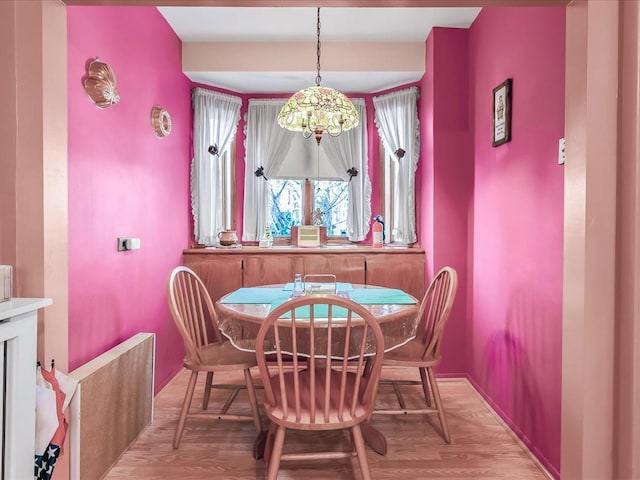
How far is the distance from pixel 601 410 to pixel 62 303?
1.79m

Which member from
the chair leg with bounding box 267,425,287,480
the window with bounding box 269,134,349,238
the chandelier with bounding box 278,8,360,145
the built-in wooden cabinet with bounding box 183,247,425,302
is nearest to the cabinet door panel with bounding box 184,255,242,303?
the built-in wooden cabinet with bounding box 183,247,425,302

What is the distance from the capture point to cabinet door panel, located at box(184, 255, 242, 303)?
340 cm

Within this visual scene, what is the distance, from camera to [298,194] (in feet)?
13.2

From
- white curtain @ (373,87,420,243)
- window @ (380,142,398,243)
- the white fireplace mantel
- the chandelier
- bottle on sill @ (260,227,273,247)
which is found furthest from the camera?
window @ (380,142,398,243)

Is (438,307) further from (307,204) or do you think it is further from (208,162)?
(208,162)

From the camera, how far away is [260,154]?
3.89m

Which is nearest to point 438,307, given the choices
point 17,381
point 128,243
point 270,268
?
point 270,268

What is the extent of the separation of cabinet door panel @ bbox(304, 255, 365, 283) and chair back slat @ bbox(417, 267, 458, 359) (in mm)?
846

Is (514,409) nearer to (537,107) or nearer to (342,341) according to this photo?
(342,341)

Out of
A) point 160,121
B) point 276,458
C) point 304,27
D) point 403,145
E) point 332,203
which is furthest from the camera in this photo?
point 332,203

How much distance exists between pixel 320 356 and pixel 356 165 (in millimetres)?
2503

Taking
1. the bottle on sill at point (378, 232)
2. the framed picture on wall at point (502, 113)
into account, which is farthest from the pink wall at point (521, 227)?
the bottle on sill at point (378, 232)

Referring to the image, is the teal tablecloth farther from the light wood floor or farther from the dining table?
the light wood floor

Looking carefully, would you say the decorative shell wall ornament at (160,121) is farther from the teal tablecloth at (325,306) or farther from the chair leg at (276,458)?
the chair leg at (276,458)
